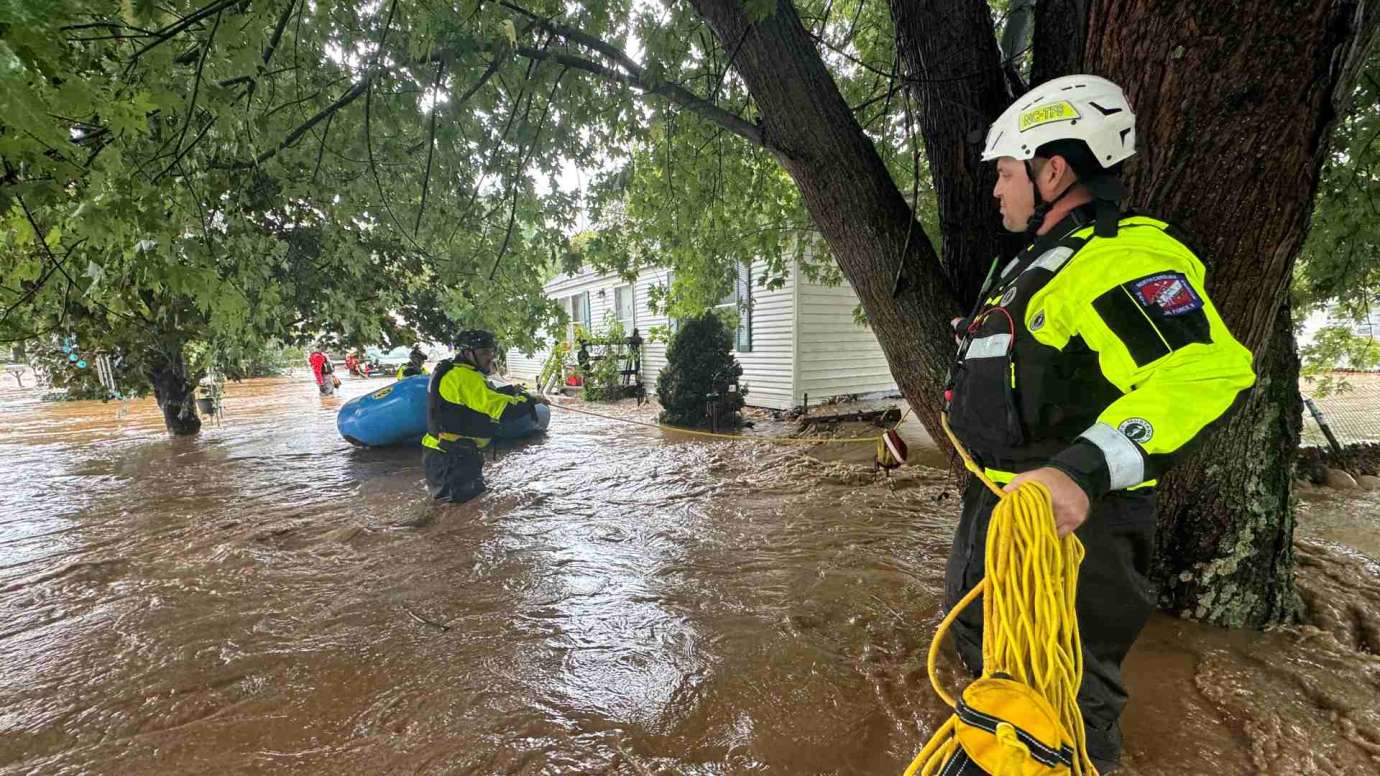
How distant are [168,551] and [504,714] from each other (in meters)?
4.67

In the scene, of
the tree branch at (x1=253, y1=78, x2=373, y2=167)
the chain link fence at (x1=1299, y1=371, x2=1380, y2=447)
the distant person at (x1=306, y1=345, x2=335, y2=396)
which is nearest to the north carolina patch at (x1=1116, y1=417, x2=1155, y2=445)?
the tree branch at (x1=253, y1=78, x2=373, y2=167)

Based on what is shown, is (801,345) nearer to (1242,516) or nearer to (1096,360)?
(1242,516)

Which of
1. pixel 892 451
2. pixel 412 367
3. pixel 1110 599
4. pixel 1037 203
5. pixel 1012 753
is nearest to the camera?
pixel 1012 753

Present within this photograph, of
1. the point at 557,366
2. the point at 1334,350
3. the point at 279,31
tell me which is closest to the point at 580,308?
the point at 557,366

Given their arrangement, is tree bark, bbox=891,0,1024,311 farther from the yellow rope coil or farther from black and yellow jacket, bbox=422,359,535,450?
black and yellow jacket, bbox=422,359,535,450

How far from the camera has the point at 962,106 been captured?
2637mm

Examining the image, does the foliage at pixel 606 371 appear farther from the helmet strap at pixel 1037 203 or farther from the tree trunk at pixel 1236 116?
the helmet strap at pixel 1037 203

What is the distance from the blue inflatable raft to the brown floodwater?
259 cm

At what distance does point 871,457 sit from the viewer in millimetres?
7293

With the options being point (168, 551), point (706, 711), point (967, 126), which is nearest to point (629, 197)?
point (967, 126)

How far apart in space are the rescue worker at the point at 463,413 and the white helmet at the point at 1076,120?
513 centimetres

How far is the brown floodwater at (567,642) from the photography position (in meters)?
2.32

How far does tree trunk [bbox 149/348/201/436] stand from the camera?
10.7 meters

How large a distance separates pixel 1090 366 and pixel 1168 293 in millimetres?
242
